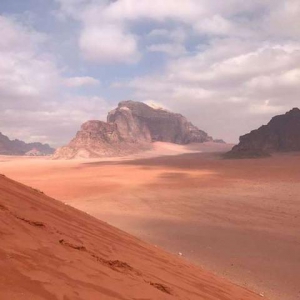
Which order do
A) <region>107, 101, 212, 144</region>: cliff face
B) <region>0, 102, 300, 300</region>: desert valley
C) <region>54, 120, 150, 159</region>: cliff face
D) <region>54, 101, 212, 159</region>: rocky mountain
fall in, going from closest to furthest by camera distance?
<region>0, 102, 300, 300</region>: desert valley < <region>54, 120, 150, 159</region>: cliff face < <region>54, 101, 212, 159</region>: rocky mountain < <region>107, 101, 212, 144</region>: cliff face

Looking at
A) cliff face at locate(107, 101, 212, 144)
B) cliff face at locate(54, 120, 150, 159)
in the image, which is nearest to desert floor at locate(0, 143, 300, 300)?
cliff face at locate(54, 120, 150, 159)

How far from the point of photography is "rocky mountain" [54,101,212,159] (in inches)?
3324

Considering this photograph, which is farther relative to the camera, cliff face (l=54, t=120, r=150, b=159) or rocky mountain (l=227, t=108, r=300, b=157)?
cliff face (l=54, t=120, r=150, b=159)

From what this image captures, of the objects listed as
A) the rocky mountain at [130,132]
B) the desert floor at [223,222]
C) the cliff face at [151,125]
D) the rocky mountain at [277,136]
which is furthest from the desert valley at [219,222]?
the cliff face at [151,125]

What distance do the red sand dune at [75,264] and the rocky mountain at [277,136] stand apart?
61.1 meters

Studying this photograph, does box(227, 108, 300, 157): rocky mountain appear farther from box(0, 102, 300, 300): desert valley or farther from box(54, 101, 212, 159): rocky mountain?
box(0, 102, 300, 300): desert valley

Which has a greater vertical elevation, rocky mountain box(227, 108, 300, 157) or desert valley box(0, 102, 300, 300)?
rocky mountain box(227, 108, 300, 157)

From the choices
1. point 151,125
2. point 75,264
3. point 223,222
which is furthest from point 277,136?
point 75,264

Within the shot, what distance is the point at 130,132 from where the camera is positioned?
364 feet

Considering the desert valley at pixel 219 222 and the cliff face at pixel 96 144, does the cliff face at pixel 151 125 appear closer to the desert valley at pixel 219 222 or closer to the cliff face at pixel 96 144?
the cliff face at pixel 96 144

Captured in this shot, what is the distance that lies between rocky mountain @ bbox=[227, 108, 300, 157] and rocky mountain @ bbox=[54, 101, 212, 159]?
31722mm

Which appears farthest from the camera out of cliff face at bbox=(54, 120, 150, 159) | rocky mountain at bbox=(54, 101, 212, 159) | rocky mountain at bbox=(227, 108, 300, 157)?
rocky mountain at bbox=(54, 101, 212, 159)

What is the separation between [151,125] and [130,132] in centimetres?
1230

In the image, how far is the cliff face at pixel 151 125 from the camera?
4414 inches
